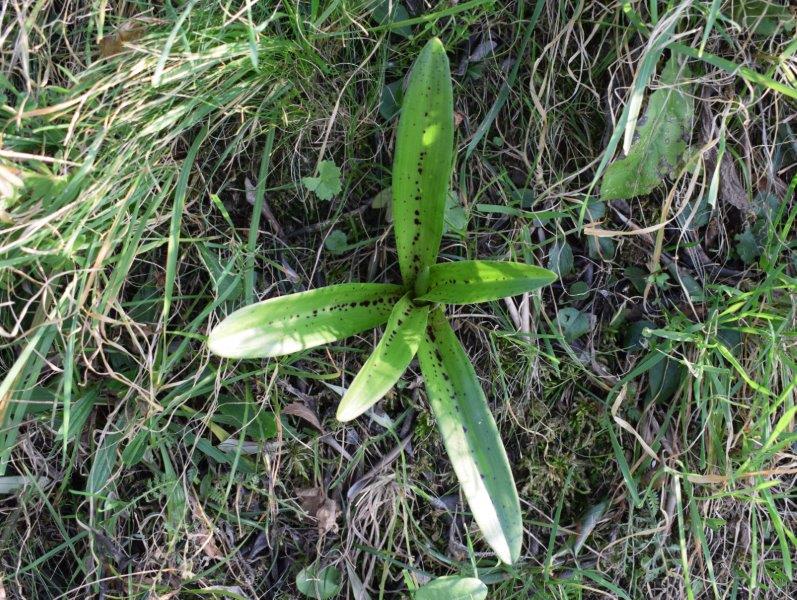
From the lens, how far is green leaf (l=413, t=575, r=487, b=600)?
4.37 feet

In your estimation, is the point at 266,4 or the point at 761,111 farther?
the point at 761,111

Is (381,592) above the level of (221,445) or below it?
below

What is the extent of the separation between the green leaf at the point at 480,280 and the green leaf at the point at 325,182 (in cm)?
25

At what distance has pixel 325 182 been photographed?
1.32 meters

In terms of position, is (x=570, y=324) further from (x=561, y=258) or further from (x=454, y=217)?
(x=454, y=217)

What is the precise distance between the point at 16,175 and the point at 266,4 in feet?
1.75

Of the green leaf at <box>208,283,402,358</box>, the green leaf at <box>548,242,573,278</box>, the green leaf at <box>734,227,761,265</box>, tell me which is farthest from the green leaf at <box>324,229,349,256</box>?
the green leaf at <box>734,227,761,265</box>

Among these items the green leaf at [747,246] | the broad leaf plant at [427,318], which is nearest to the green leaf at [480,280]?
the broad leaf plant at [427,318]

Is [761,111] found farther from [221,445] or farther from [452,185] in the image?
[221,445]

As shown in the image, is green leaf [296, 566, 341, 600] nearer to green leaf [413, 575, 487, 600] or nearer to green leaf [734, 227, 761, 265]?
green leaf [413, 575, 487, 600]

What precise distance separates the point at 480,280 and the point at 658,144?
48 cm

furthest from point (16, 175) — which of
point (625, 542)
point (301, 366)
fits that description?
point (625, 542)

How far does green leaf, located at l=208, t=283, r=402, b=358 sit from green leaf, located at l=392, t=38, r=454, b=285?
112 millimetres

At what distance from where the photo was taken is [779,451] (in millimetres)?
1351
